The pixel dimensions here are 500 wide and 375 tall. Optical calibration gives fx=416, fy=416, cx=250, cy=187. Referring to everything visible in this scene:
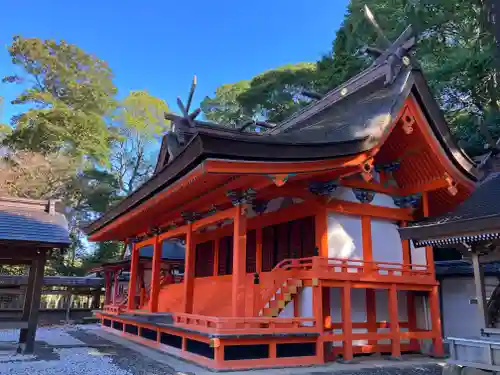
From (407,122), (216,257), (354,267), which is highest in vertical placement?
(407,122)

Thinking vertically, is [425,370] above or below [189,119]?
below

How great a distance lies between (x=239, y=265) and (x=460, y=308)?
7.47m

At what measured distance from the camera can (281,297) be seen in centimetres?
843

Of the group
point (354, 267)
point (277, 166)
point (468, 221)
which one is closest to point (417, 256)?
point (354, 267)

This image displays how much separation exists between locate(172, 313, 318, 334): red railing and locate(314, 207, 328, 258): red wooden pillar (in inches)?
61.9

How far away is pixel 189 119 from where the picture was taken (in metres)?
14.3

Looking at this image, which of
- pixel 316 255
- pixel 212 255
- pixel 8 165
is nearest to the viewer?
pixel 316 255

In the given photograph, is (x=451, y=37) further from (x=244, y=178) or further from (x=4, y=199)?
(x=4, y=199)

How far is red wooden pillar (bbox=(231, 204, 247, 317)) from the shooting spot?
7668 mm

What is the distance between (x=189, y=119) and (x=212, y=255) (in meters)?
4.69

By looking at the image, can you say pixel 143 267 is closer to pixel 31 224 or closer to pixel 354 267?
pixel 31 224

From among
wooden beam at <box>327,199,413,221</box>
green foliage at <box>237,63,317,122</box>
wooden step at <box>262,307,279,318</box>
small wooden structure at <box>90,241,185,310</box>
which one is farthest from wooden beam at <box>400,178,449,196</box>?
green foliage at <box>237,63,317,122</box>

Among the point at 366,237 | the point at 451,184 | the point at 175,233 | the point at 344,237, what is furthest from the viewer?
the point at 175,233

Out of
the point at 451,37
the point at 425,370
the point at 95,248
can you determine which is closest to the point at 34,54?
the point at 95,248
